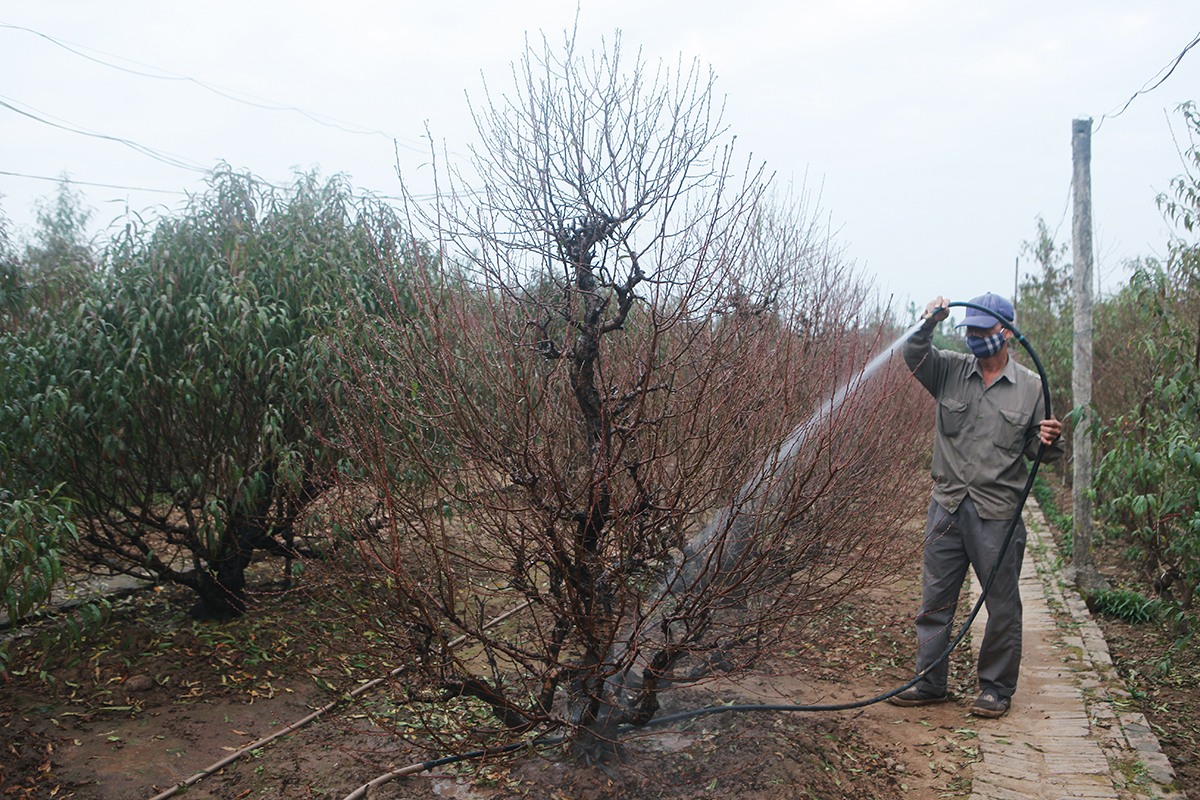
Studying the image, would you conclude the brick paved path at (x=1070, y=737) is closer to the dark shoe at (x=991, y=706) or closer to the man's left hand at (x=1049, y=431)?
the dark shoe at (x=991, y=706)

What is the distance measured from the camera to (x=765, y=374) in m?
3.14

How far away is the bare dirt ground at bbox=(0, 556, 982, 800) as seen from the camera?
10.7 feet

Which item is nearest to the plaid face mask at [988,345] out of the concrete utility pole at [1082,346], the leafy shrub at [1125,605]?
the leafy shrub at [1125,605]

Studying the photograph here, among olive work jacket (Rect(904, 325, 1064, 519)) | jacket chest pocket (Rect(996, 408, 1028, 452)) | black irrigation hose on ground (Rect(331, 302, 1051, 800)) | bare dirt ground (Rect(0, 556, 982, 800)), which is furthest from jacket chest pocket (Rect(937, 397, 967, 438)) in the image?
bare dirt ground (Rect(0, 556, 982, 800))

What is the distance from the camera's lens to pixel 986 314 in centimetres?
396

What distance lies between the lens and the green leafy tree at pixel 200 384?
15.3 ft

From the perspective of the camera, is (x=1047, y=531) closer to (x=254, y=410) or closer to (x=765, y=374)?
(x=765, y=374)

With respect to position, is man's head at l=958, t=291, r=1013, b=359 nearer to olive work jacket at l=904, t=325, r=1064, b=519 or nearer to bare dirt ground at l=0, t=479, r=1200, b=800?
olive work jacket at l=904, t=325, r=1064, b=519

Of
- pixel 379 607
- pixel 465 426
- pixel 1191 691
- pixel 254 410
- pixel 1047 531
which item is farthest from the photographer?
pixel 1047 531

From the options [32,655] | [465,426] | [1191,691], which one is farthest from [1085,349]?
[32,655]

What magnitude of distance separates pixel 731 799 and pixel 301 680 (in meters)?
3.01

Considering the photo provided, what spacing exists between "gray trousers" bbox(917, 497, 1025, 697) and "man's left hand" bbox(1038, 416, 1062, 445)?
0.45m

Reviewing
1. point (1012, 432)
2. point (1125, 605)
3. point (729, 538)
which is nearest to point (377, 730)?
point (729, 538)

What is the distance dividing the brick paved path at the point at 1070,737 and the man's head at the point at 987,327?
5.81 ft
